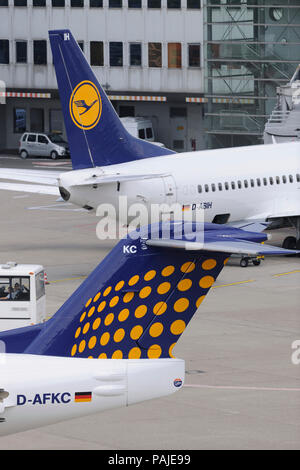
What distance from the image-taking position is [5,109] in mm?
95625

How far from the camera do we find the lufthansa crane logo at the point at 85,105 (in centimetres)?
4100

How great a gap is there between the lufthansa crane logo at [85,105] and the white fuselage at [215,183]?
6.11 ft

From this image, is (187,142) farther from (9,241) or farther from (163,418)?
(163,418)

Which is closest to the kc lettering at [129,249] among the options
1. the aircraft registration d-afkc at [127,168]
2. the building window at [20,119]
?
the aircraft registration d-afkc at [127,168]

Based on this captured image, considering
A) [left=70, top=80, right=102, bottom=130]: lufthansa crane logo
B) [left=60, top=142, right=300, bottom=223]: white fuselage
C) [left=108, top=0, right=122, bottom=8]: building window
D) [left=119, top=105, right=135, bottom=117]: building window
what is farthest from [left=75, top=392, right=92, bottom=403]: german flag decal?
[left=119, top=105, right=135, bottom=117]: building window

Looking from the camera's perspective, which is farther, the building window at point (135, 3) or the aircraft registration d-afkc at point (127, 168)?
the building window at point (135, 3)

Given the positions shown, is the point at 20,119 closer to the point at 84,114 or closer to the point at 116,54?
the point at 116,54

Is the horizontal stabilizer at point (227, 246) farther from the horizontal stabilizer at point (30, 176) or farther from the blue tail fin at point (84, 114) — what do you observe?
the horizontal stabilizer at point (30, 176)

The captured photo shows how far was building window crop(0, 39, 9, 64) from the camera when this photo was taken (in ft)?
296

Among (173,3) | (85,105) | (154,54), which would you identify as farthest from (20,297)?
(154,54)

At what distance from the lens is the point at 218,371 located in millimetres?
27031
